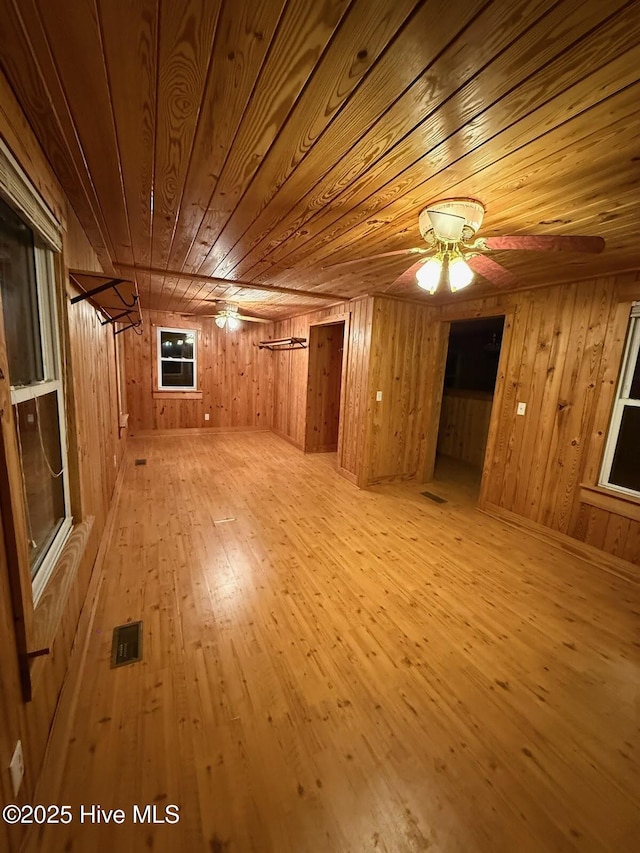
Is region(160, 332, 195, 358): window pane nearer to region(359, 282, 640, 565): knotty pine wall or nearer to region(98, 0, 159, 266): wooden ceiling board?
region(359, 282, 640, 565): knotty pine wall

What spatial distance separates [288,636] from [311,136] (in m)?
2.45

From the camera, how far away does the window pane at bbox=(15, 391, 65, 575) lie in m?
1.48

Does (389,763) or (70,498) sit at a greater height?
(70,498)

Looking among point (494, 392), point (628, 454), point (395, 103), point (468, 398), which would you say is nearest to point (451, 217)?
point (395, 103)

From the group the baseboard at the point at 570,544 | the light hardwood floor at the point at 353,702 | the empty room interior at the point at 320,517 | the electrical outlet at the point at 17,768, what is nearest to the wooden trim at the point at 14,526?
the empty room interior at the point at 320,517

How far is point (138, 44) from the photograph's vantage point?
3.14 feet

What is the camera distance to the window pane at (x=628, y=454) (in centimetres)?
282

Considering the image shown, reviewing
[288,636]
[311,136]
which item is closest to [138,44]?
[311,136]

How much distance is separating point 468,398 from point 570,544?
11.0 ft

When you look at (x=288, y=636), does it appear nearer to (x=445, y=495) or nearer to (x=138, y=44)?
(x=138, y=44)

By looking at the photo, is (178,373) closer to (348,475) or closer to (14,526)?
(348,475)

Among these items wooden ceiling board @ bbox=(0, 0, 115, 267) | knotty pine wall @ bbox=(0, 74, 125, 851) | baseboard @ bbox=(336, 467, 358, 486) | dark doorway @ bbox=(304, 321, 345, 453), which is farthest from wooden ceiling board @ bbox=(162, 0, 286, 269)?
dark doorway @ bbox=(304, 321, 345, 453)

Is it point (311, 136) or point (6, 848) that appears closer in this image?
point (6, 848)

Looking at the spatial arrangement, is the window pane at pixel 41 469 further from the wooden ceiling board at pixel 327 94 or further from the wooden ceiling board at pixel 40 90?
the wooden ceiling board at pixel 327 94
